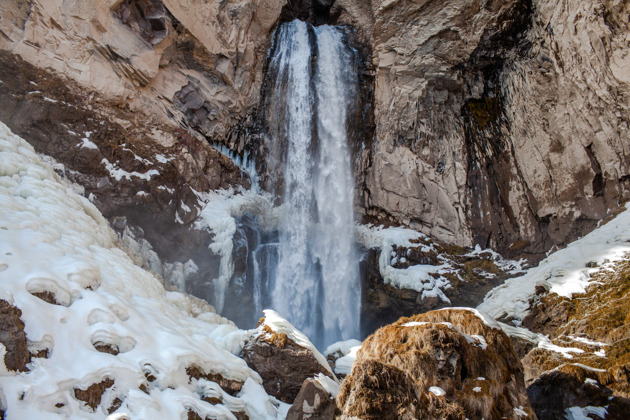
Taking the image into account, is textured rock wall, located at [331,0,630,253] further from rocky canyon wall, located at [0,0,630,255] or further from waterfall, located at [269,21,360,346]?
waterfall, located at [269,21,360,346]

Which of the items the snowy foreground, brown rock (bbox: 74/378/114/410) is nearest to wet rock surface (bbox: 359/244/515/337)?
the snowy foreground

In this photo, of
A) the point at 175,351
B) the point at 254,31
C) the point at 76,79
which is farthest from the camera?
the point at 254,31

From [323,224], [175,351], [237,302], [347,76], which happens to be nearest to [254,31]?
[347,76]

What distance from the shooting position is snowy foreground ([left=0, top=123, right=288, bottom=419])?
12.1ft

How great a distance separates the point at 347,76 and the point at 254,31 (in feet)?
16.9

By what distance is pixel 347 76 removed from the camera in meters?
19.8

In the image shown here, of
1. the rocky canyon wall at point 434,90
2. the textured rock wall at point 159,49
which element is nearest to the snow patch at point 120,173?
the rocky canyon wall at point 434,90

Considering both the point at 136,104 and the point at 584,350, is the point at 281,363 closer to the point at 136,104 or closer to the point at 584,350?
the point at 584,350

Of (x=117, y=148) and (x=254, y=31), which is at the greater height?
(x=254, y=31)

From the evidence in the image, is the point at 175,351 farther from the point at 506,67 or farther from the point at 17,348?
the point at 506,67

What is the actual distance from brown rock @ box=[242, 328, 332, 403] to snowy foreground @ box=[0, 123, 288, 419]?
0.79ft

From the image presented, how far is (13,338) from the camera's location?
3.67 meters

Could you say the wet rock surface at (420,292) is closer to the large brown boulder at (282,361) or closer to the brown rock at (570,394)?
the brown rock at (570,394)

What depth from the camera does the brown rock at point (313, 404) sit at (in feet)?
16.1
